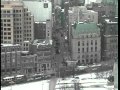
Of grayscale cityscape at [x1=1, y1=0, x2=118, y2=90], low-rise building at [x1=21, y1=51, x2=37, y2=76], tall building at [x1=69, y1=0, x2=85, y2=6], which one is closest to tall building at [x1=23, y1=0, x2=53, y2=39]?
grayscale cityscape at [x1=1, y1=0, x2=118, y2=90]

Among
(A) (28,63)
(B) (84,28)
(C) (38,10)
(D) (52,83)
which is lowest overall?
(D) (52,83)

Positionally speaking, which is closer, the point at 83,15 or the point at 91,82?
the point at 91,82

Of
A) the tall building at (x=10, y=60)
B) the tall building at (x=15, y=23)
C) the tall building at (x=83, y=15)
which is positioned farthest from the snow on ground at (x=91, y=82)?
the tall building at (x=83, y=15)

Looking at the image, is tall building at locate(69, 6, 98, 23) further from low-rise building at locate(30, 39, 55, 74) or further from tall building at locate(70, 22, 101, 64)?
low-rise building at locate(30, 39, 55, 74)

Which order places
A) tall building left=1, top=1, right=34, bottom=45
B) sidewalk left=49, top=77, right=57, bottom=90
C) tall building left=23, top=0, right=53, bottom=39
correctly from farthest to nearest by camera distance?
tall building left=23, top=0, right=53, bottom=39, tall building left=1, top=1, right=34, bottom=45, sidewalk left=49, top=77, right=57, bottom=90

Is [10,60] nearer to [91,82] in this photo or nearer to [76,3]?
Answer: [91,82]

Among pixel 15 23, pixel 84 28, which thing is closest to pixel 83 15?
pixel 84 28

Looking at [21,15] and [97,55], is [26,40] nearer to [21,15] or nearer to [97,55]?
[21,15]
